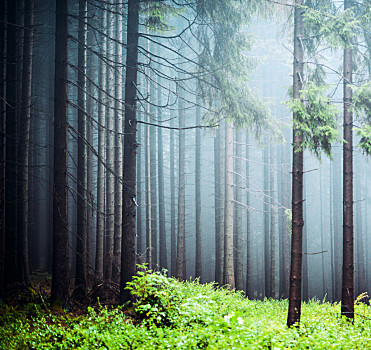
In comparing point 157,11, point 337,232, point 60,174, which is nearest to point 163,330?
point 60,174

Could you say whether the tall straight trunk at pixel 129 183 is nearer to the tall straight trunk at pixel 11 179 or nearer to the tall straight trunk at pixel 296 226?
the tall straight trunk at pixel 11 179

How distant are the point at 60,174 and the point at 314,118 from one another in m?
5.76

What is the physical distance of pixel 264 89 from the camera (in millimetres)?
23938

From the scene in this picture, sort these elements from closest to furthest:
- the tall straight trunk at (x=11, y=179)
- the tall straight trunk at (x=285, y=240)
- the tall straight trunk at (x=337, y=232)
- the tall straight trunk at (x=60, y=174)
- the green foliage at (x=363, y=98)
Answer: the tall straight trunk at (x=60, y=174) → the green foliage at (x=363, y=98) → the tall straight trunk at (x=11, y=179) → the tall straight trunk at (x=285, y=240) → the tall straight trunk at (x=337, y=232)

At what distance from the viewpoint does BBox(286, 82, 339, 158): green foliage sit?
7305 millimetres

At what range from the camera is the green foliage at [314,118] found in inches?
288

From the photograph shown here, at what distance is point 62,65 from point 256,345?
6832 millimetres

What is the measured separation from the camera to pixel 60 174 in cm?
761

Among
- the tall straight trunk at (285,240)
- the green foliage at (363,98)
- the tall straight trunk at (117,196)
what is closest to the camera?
the green foliage at (363,98)

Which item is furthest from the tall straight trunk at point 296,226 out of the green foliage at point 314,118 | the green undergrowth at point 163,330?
the green undergrowth at point 163,330

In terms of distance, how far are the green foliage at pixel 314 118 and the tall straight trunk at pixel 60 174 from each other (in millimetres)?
4998

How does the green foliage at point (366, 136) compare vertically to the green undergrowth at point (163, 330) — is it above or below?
above

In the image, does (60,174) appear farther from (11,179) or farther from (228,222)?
(228,222)

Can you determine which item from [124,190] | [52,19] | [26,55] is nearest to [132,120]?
[124,190]
